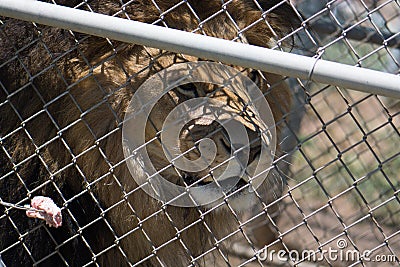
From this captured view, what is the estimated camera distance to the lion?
2.83 metres

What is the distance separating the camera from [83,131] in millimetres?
3002

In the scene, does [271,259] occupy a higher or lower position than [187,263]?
lower

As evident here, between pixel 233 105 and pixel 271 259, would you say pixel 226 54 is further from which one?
pixel 271 259

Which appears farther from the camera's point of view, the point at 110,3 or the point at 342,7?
the point at 342,7

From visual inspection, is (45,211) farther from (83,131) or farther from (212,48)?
(212,48)

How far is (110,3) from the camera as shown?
2836mm

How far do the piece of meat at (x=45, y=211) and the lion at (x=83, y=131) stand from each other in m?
0.05

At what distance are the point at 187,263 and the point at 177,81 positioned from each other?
92 centimetres

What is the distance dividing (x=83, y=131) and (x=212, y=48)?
93 centimetres

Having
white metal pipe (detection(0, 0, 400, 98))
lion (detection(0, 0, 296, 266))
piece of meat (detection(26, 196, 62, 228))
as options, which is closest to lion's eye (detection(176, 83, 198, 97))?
lion (detection(0, 0, 296, 266))

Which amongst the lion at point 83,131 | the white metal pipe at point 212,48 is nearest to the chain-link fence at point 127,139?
the lion at point 83,131

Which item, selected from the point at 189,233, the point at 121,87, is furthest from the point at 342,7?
the point at 121,87

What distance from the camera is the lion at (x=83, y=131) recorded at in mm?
2828

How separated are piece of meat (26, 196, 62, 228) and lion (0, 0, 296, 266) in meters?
0.05
